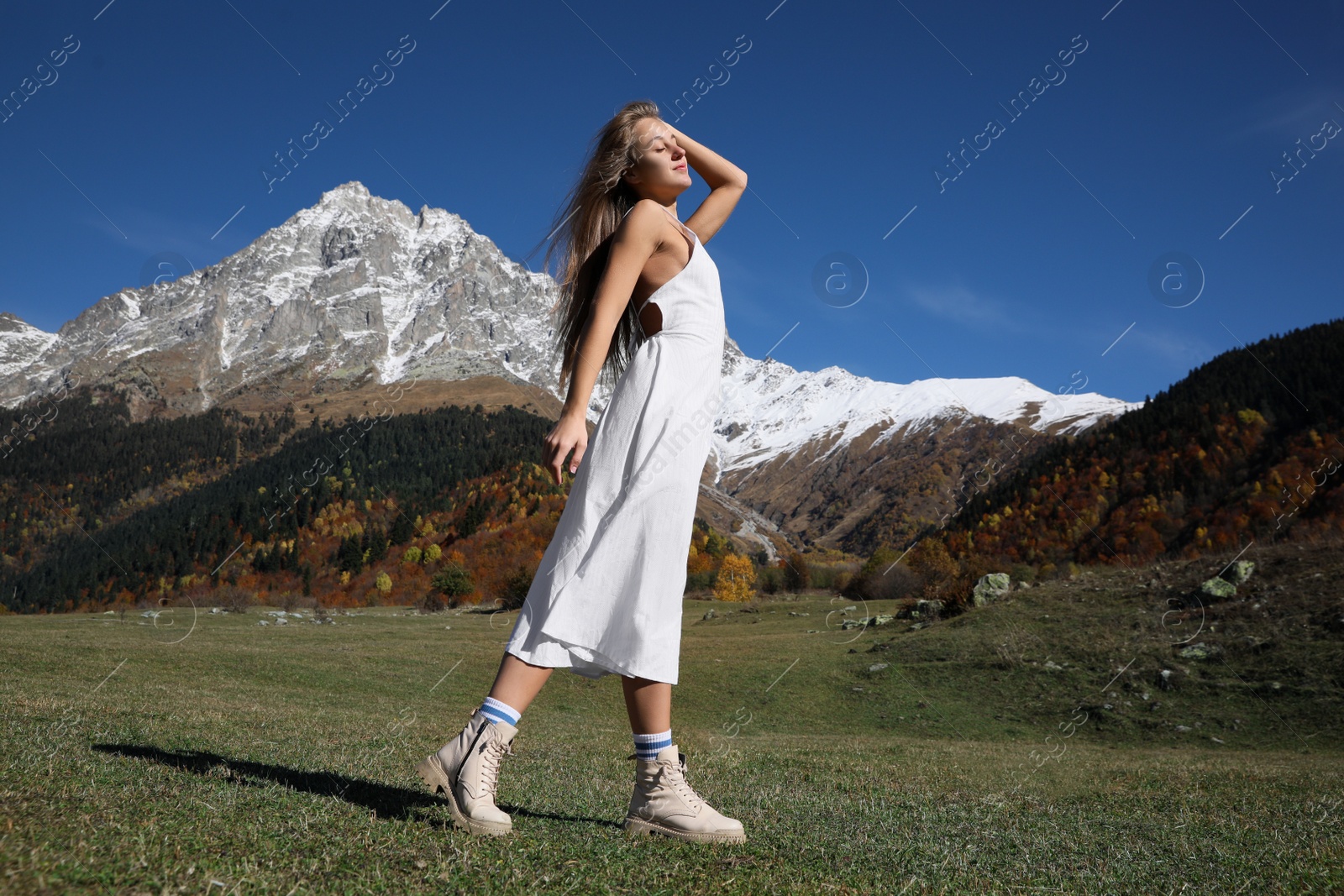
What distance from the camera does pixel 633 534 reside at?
9.07 feet

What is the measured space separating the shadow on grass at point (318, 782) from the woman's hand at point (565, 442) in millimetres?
1258

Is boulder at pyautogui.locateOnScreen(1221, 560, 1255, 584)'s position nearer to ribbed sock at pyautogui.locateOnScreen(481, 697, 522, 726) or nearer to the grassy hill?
ribbed sock at pyautogui.locateOnScreen(481, 697, 522, 726)

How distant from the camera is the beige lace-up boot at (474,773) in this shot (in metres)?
2.55

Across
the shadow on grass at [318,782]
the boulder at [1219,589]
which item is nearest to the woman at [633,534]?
the shadow on grass at [318,782]

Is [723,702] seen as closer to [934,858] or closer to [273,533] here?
[934,858]

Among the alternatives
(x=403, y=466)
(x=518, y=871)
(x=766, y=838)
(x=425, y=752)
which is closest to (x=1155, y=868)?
(x=766, y=838)

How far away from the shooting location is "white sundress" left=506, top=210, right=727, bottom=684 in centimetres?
271

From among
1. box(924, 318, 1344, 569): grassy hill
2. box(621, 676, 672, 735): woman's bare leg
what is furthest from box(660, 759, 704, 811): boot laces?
box(924, 318, 1344, 569): grassy hill

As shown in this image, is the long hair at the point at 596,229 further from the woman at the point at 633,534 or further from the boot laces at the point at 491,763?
the boot laces at the point at 491,763

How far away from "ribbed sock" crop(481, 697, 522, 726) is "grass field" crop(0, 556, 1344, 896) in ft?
1.19

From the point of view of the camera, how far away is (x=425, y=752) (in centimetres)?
562

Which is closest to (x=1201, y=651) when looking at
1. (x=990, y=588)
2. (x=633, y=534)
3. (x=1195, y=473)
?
(x=990, y=588)

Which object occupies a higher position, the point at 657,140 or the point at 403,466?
the point at 403,466

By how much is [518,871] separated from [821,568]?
8442cm
